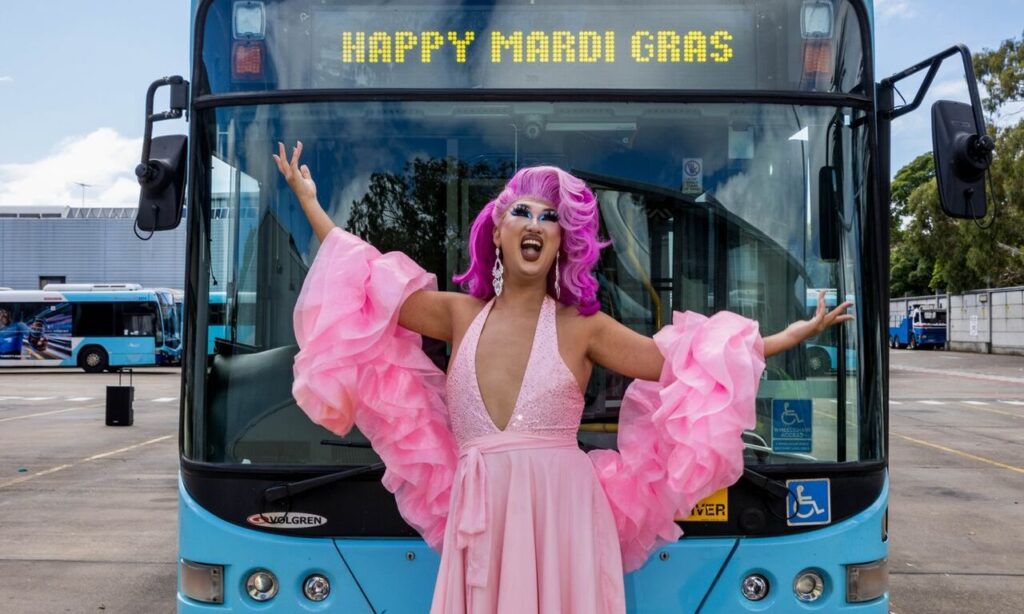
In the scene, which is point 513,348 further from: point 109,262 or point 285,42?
point 109,262

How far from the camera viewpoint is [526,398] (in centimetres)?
262

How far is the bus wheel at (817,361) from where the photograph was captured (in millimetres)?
3318

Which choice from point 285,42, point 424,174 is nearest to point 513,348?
point 424,174

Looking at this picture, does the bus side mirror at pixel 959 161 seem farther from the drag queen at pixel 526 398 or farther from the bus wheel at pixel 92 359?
the bus wheel at pixel 92 359

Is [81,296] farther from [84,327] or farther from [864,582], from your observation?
[864,582]

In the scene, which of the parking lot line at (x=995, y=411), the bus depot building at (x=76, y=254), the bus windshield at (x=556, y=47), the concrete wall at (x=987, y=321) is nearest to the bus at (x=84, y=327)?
the bus depot building at (x=76, y=254)

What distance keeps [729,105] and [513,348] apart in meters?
1.20

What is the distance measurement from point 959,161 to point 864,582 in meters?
1.37

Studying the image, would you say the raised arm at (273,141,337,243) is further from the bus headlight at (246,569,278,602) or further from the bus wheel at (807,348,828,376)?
the bus wheel at (807,348,828,376)

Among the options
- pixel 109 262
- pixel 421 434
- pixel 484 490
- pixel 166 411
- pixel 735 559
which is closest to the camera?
pixel 484 490

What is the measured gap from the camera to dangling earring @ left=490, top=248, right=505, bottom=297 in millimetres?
2707

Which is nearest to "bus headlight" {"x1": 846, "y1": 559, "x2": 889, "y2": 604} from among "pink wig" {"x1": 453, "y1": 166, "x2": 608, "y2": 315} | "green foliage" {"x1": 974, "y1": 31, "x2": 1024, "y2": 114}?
"pink wig" {"x1": 453, "y1": 166, "x2": 608, "y2": 315}

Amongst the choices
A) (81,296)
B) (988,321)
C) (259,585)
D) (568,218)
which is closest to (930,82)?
(568,218)

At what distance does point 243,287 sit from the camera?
131 inches
